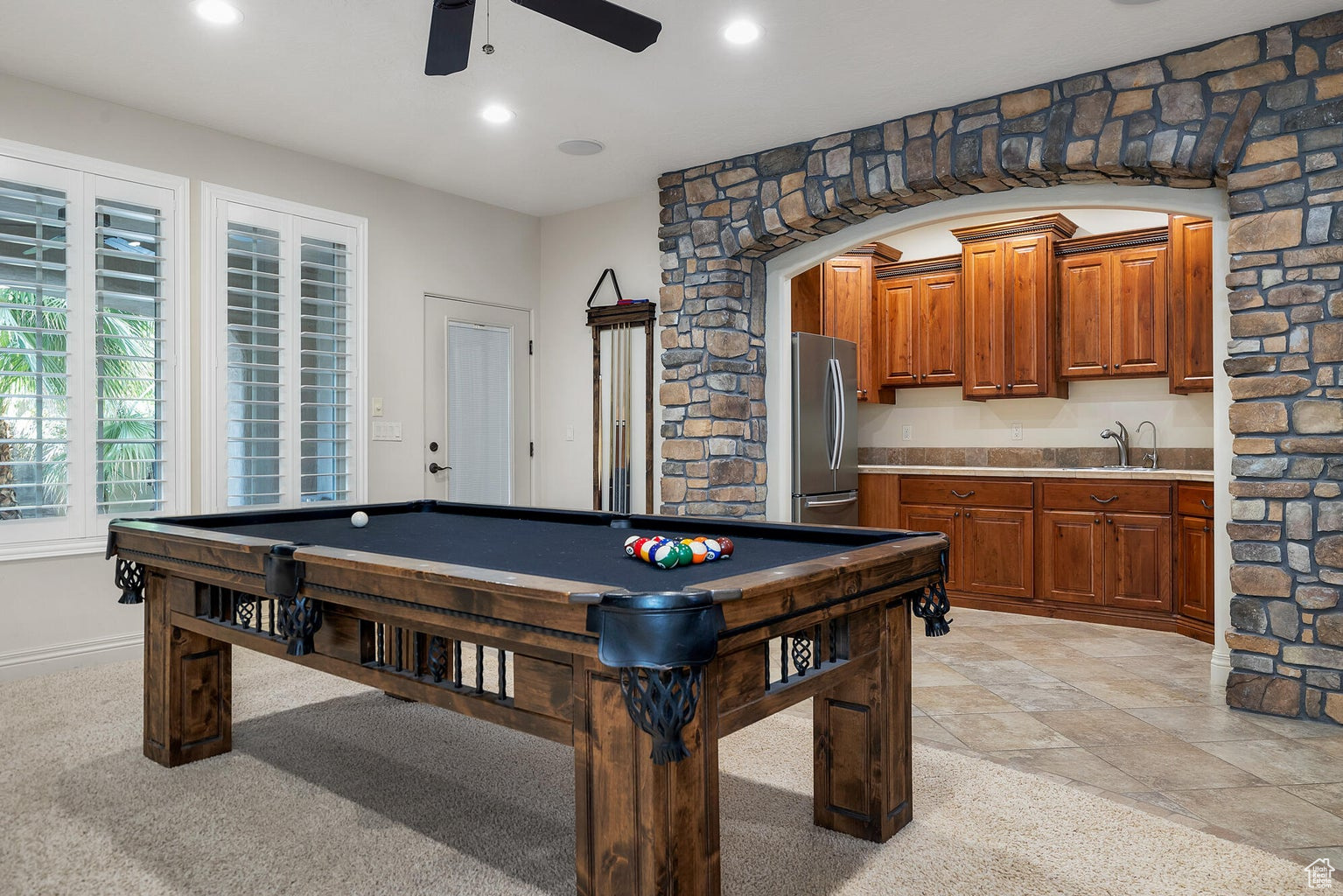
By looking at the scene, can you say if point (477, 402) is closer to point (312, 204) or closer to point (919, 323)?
point (312, 204)

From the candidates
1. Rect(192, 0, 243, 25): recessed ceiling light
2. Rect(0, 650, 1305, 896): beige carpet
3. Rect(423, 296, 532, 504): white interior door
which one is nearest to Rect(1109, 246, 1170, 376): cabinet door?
Rect(0, 650, 1305, 896): beige carpet

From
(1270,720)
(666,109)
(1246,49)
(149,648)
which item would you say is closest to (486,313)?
(666,109)

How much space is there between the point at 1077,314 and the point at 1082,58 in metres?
2.13

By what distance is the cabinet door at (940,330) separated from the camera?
5.77m

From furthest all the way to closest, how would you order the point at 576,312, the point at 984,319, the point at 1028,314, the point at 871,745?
the point at 576,312 → the point at 984,319 → the point at 1028,314 → the point at 871,745

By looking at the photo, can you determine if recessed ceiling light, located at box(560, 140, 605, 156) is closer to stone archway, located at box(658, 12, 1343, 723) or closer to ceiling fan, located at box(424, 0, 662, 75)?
stone archway, located at box(658, 12, 1343, 723)

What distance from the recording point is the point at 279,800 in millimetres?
2389

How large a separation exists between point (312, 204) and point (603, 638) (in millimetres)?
4259

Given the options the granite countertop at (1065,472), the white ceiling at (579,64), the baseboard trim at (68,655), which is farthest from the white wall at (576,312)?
the baseboard trim at (68,655)

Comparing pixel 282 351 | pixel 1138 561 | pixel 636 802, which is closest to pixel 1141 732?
pixel 1138 561

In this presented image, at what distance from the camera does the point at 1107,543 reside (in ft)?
15.7

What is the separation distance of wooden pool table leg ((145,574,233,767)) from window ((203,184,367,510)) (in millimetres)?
1770

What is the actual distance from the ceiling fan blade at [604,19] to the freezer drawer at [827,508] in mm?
3119

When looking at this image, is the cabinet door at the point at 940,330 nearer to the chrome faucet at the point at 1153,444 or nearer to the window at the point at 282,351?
the chrome faucet at the point at 1153,444
